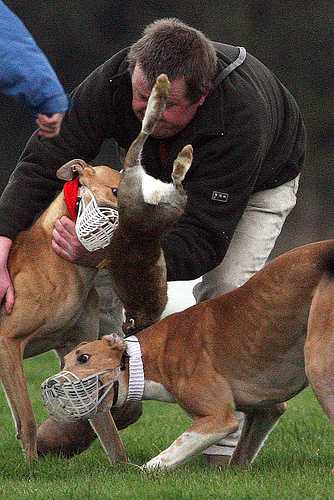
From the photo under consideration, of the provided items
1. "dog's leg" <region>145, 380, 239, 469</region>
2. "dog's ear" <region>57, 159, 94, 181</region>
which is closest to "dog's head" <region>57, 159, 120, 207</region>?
"dog's ear" <region>57, 159, 94, 181</region>

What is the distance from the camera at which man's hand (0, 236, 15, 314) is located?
21.0 ft

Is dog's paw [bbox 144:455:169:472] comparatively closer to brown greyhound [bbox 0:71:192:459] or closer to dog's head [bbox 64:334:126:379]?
dog's head [bbox 64:334:126:379]

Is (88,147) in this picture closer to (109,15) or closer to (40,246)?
(40,246)

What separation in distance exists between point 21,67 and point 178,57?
1.21m

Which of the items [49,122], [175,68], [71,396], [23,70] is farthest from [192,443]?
[23,70]

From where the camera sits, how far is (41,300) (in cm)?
645

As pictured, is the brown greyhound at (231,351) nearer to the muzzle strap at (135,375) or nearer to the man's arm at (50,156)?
the muzzle strap at (135,375)

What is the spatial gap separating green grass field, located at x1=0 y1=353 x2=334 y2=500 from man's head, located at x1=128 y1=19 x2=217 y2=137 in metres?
1.63

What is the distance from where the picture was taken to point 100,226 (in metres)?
5.82

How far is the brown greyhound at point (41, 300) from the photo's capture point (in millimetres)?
6383

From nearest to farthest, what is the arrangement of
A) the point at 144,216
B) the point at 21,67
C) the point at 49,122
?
1. the point at 21,67
2. the point at 49,122
3. the point at 144,216

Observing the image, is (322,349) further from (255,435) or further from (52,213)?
(52,213)

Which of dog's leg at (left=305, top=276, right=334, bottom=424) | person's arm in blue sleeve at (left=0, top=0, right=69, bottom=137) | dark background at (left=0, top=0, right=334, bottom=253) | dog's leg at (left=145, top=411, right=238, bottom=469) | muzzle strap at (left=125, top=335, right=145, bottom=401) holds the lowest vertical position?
dark background at (left=0, top=0, right=334, bottom=253)

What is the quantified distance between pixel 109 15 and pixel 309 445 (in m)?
7.15
